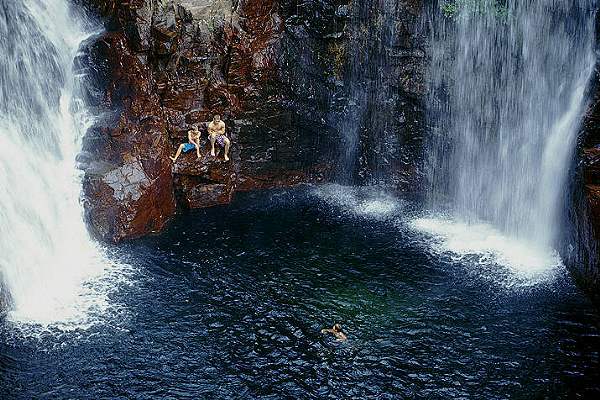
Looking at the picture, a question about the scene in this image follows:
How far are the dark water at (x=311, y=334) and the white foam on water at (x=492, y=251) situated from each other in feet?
1.71

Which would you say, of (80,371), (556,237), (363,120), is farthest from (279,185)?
(80,371)

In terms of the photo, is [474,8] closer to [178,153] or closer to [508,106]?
[508,106]

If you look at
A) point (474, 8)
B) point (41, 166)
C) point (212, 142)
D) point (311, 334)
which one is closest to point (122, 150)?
point (41, 166)

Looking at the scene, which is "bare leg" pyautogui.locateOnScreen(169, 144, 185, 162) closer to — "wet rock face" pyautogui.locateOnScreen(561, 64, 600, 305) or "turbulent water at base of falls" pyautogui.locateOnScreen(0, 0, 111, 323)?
"turbulent water at base of falls" pyautogui.locateOnScreen(0, 0, 111, 323)

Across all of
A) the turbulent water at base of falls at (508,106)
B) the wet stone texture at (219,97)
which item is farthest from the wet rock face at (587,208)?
the wet stone texture at (219,97)

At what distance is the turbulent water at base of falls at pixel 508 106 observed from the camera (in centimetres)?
1667

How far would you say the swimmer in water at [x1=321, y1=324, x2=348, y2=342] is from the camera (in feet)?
43.7

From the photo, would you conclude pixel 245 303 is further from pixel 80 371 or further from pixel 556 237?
pixel 556 237

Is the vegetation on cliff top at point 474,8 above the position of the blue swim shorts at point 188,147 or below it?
above

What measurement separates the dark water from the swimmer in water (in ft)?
0.63

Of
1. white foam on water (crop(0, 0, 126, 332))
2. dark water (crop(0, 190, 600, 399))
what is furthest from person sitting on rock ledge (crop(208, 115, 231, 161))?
dark water (crop(0, 190, 600, 399))

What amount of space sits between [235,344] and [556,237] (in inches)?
386

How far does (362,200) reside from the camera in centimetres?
2164

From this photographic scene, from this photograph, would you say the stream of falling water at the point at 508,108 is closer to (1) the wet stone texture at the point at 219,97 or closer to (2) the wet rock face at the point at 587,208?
(2) the wet rock face at the point at 587,208
